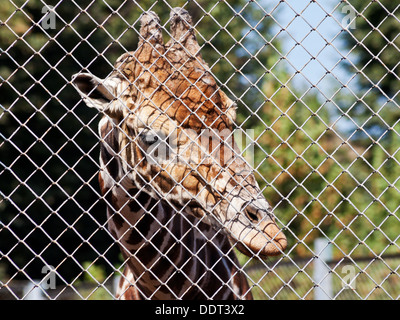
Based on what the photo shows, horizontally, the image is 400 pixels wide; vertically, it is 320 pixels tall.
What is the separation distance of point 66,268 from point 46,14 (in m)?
9.64

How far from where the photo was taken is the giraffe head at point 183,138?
2.57 meters

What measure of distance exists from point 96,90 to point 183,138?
1.53 ft

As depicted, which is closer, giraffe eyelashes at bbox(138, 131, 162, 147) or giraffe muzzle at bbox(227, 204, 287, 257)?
giraffe muzzle at bbox(227, 204, 287, 257)

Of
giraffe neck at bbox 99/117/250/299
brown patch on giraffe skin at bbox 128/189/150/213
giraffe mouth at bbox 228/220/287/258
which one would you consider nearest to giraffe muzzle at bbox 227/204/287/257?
giraffe mouth at bbox 228/220/287/258

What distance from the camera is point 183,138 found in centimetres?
271

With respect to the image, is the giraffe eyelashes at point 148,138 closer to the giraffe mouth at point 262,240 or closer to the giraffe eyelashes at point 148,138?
the giraffe eyelashes at point 148,138

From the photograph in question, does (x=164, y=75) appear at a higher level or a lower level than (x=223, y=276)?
higher

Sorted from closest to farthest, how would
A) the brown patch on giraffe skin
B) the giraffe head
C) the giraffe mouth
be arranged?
1. the giraffe mouth
2. the giraffe head
3. the brown patch on giraffe skin

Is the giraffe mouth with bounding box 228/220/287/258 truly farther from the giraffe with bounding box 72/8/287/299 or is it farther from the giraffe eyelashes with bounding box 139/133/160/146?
the giraffe eyelashes with bounding box 139/133/160/146

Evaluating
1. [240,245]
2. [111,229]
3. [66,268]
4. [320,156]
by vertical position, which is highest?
[320,156]

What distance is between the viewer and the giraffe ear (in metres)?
2.77

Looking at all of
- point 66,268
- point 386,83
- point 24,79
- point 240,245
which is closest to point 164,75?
point 240,245

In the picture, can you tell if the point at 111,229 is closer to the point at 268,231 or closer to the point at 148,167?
the point at 148,167

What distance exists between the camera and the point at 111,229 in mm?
3299
